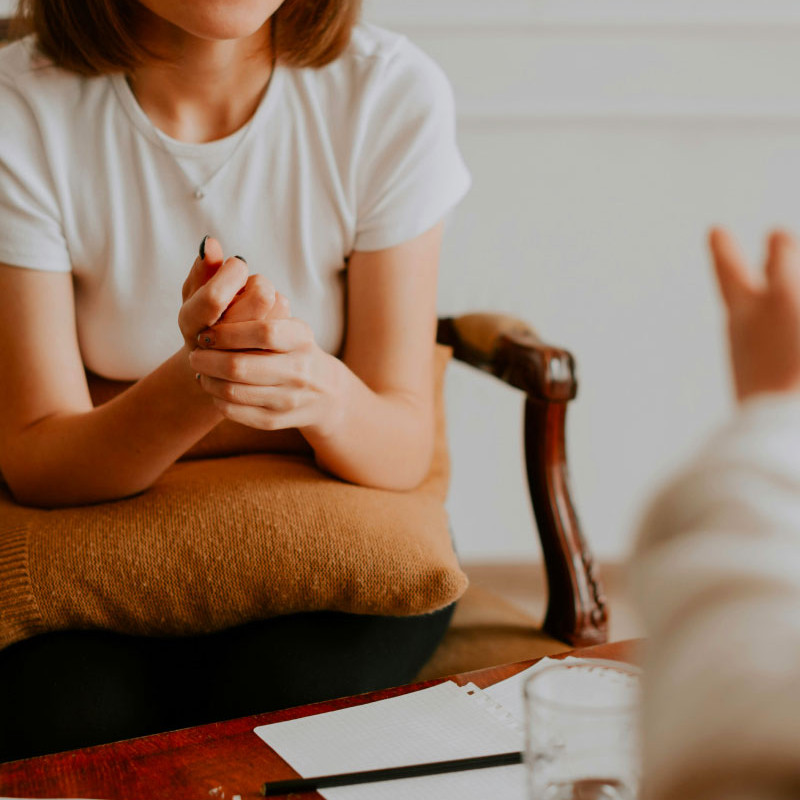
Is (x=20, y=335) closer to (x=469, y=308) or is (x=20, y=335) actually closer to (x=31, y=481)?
(x=31, y=481)

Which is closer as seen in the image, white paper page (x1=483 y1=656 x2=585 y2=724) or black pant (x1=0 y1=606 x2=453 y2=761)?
white paper page (x1=483 y1=656 x2=585 y2=724)

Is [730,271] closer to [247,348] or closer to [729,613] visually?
[729,613]

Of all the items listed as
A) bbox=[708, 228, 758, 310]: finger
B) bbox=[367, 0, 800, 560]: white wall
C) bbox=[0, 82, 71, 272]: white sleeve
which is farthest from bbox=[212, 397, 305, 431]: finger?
bbox=[367, 0, 800, 560]: white wall

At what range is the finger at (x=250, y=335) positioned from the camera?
84 centimetres

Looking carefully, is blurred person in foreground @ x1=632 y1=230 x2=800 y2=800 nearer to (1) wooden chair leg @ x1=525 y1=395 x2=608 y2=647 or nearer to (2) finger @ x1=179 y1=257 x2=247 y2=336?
(2) finger @ x1=179 y1=257 x2=247 y2=336

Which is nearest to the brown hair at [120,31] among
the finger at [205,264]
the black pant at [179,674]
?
the finger at [205,264]

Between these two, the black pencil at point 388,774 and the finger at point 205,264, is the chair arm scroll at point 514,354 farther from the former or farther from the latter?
the black pencil at point 388,774

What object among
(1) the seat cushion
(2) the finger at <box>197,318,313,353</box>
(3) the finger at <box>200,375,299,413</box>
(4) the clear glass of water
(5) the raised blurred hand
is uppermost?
(5) the raised blurred hand

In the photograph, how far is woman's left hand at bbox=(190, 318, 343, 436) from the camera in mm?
845

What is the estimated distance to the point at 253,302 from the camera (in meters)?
0.85

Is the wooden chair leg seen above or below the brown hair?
below

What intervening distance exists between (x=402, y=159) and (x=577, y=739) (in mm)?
711

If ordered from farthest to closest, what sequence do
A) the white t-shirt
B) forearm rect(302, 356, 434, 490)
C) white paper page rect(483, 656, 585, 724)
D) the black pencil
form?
the white t-shirt
forearm rect(302, 356, 434, 490)
white paper page rect(483, 656, 585, 724)
the black pencil

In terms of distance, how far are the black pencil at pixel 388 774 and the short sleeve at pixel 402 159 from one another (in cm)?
57
